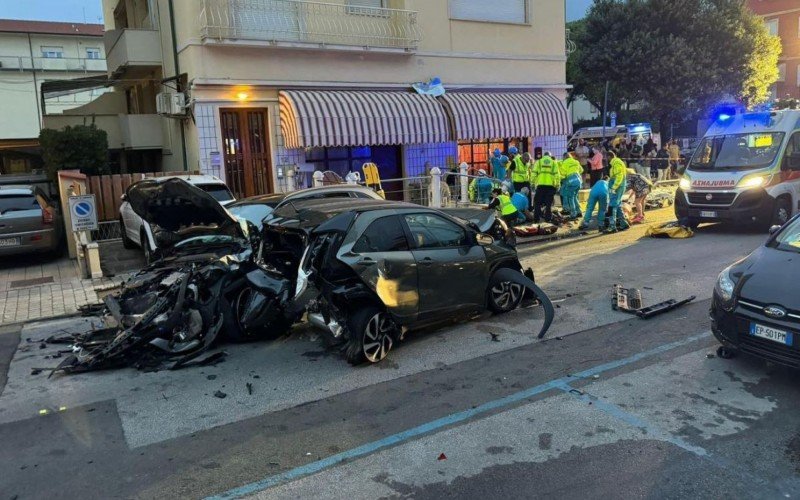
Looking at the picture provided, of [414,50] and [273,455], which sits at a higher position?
[414,50]

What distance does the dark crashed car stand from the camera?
19.3ft

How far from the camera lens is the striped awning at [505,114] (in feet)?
57.8

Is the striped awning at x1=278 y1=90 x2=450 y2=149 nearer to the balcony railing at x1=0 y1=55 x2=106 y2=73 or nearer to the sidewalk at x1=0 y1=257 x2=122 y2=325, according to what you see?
the sidewalk at x1=0 y1=257 x2=122 y2=325

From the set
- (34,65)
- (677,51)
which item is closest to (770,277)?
(677,51)

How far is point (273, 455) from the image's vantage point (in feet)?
13.9

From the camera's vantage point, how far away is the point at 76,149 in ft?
49.2

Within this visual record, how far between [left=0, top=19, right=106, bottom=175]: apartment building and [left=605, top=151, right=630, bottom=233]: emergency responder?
36.3 meters

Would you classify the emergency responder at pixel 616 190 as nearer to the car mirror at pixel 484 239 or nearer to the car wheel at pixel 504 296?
the car wheel at pixel 504 296

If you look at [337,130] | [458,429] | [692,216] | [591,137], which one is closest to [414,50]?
[337,130]

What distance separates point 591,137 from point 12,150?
102 ft

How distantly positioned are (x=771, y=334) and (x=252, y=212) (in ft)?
23.4

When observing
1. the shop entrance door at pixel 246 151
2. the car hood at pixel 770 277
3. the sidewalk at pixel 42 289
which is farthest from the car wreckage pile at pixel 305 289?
the shop entrance door at pixel 246 151

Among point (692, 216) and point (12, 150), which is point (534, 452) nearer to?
point (692, 216)

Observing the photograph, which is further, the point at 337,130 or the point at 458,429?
the point at 337,130
